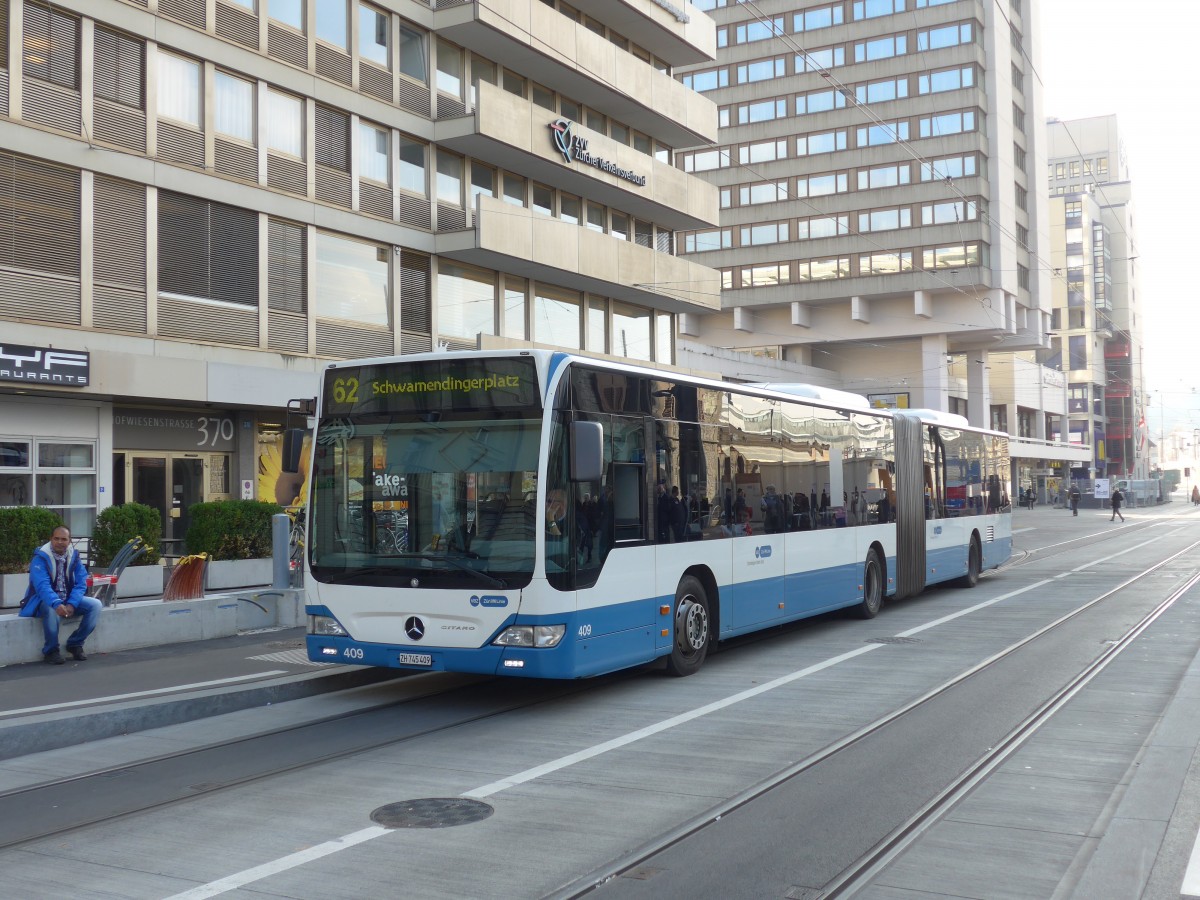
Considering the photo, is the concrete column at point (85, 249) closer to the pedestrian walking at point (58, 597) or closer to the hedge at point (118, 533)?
the hedge at point (118, 533)

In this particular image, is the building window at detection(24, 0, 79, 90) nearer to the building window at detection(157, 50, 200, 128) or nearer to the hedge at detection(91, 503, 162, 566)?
the building window at detection(157, 50, 200, 128)

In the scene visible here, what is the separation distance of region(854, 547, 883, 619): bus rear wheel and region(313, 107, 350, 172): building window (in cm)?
1519

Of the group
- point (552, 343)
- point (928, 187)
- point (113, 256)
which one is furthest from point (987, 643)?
point (928, 187)

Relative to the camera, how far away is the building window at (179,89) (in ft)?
71.8

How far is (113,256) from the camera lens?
68.8 ft

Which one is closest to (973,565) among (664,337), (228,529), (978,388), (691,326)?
(228,529)

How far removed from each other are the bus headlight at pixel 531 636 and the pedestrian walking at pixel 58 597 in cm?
540

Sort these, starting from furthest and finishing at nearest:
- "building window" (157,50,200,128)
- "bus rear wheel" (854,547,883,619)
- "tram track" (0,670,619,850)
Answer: "building window" (157,50,200,128)
"bus rear wheel" (854,547,883,619)
"tram track" (0,670,619,850)

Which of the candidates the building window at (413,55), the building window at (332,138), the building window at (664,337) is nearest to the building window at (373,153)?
the building window at (332,138)

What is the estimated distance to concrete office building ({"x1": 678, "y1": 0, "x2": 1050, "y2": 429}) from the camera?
57.8 metres

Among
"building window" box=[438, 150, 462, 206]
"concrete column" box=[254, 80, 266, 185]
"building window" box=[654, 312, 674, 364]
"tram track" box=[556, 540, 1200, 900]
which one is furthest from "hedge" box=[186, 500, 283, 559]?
"building window" box=[654, 312, 674, 364]

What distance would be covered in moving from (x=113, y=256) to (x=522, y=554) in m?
14.8

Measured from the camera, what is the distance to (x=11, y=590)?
50.1ft

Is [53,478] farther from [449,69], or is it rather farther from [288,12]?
[449,69]
